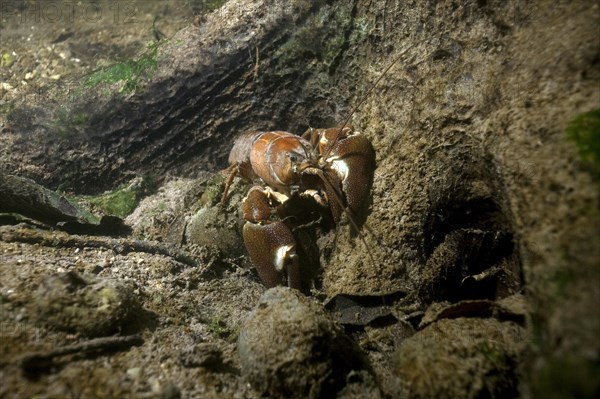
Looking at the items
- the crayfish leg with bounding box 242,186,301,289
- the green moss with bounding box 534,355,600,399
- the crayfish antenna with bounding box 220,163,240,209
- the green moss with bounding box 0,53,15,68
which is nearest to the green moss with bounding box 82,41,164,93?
the crayfish antenna with bounding box 220,163,240,209

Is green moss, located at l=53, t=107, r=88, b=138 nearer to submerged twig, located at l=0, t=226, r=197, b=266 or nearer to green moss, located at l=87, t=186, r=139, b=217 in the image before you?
green moss, located at l=87, t=186, r=139, b=217

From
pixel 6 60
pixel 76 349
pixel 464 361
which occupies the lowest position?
pixel 464 361

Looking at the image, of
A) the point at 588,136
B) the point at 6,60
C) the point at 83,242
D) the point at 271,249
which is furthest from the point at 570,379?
the point at 6,60

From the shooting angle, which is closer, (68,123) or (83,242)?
(83,242)

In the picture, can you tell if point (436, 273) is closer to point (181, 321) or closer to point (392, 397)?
point (392, 397)

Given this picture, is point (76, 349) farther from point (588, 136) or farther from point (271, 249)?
point (588, 136)

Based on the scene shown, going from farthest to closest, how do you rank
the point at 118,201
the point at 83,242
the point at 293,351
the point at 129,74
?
the point at 118,201, the point at 129,74, the point at 83,242, the point at 293,351

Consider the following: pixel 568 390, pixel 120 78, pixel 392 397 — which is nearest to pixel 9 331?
pixel 392 397
